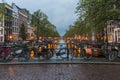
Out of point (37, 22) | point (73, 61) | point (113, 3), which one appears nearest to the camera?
point (73, 61)

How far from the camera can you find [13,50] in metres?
29.2

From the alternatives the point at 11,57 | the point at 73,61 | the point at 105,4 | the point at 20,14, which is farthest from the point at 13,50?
the point at 20,14

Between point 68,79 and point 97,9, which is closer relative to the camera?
point 68,79

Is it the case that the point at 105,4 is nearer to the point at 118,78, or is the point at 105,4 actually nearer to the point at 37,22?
the point at 118,78

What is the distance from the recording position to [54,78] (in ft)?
55.2

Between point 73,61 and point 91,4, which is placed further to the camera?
point 91,4

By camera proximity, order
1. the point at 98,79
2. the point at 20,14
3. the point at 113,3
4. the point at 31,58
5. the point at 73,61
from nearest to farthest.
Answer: the point at 98,79 < the point at 73,61 < the point at 31,58 < the point at 113,3 < the point at 20,14

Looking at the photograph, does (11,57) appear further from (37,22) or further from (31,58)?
(37,22)

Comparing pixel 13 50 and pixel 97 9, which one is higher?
pixel 97 9

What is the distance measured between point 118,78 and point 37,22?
110 meters

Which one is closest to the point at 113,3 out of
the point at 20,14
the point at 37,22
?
the point at 37,22

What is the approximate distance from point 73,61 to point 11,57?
5.45 metres

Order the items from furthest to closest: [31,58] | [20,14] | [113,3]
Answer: [20,14] < [113,3] < [31,58]

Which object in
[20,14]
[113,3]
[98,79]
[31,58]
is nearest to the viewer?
[98,79]
